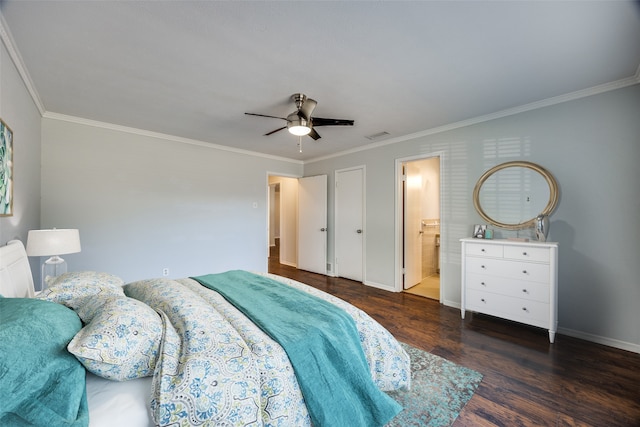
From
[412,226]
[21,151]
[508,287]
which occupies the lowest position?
[508,287]

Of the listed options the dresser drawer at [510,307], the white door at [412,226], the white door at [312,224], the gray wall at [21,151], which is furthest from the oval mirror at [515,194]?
the gray wall at [21,151]

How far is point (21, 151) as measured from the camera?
2238mm

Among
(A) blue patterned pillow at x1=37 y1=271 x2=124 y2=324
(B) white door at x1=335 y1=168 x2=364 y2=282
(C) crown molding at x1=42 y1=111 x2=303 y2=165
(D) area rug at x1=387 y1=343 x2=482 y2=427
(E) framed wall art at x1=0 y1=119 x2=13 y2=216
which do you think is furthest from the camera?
(B) white door at x1=335 y1=168 x2=364 y2=282

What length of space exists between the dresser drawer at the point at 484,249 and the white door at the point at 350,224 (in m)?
1.87

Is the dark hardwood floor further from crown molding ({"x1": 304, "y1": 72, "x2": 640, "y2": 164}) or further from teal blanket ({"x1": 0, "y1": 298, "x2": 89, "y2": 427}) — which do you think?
crown molding ({"x1": 304, "y1": 72, "x2": 640, "y2": 164})

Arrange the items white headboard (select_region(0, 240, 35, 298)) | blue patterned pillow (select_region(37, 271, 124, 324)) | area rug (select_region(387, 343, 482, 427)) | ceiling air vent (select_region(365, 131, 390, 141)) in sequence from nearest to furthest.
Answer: blue patterned pillow (select_region(37, 271, 124, 324)), white headboard (select_region(0, 240, 35, 298)), area rug (select_region(387, 343, 482, 427)), ceiling air vent (select_region(365, 131, 390, 141))

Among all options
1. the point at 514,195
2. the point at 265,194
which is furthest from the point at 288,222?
the point at 514,195

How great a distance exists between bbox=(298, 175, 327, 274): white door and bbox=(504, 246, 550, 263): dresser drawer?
308cm

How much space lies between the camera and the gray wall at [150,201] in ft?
10.4

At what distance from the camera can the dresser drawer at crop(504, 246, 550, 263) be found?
2.47m

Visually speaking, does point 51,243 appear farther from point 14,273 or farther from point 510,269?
point 510,269

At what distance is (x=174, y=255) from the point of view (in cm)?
390

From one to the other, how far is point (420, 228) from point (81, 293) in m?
4.34

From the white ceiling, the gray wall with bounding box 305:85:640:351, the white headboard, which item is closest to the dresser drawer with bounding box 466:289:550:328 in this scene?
the gray wall with bounding box 305:85:640:351
